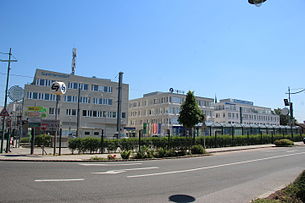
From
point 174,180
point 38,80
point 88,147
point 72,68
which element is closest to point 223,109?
point 72,68

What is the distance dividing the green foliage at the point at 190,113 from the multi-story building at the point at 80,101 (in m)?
32.4

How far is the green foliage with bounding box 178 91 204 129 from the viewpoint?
21.1 meters

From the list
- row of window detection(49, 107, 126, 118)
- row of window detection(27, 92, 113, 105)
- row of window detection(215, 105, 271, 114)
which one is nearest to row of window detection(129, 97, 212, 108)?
row of window detection(49, 107, 126, 118)

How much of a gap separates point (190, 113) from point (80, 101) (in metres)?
41.6

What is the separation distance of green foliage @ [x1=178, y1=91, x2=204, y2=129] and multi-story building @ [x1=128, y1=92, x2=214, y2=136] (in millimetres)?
37506

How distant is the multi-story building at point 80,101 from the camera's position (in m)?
52.5

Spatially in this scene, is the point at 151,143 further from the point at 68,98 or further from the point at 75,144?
the point at 68,98

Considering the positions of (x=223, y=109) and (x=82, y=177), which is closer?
(x=82, y=177)

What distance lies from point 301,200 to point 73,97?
183 feet

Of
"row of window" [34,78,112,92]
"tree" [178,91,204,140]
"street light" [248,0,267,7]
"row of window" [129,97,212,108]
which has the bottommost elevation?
"tree" [178,91,204,140]

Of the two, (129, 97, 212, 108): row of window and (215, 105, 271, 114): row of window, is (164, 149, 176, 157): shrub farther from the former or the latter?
(215, 105, 271, 114): row of window

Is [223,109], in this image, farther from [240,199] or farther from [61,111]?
[240,199]

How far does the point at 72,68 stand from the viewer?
7744 cm

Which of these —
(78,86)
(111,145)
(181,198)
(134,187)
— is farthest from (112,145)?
(78,86)
